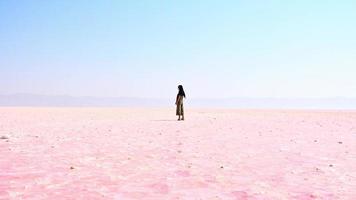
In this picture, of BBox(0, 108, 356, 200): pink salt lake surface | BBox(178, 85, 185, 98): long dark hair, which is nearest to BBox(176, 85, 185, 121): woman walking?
BBox(178, 85, 185, 98): long dark hair

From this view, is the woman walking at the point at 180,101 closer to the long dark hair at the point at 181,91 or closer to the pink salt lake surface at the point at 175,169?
the long dark hair at the point at 181,91

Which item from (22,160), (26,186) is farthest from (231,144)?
(26,186)

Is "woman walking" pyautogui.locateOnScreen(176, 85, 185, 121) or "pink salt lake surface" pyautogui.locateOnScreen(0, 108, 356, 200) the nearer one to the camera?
"pink salt lake surface" pyautogui.locateOnScreen(0, 108, 356, 200)

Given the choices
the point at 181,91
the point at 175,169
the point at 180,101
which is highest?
the point at 181,91

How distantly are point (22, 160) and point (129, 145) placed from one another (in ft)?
14.6

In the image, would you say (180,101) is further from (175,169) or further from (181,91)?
(175,169)

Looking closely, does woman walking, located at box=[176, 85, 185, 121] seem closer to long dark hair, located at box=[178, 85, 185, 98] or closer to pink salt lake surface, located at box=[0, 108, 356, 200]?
long dark hair, located at box=[178, 85, 185, 98]

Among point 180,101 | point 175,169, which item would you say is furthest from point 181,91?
point 175,169

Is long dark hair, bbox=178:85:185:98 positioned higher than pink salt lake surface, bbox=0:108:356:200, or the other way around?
long dark hair, bbox=178:85:185:98

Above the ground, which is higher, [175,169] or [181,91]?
[181,91]

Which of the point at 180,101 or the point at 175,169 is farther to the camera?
the point at 180,101

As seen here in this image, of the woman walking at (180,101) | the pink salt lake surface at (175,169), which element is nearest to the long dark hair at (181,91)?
the woman walking at (180,101)

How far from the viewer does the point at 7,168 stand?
10898mm

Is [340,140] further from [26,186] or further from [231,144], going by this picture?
[26,186]
